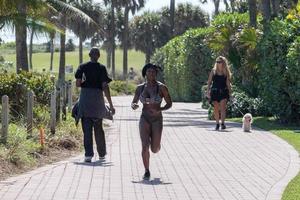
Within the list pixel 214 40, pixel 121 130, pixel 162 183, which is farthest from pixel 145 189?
pixel 214 40

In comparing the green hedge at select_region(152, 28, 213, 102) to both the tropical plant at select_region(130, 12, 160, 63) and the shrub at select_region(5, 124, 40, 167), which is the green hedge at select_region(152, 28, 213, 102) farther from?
the tropical plant at select_region(130, 12, 160, 63)

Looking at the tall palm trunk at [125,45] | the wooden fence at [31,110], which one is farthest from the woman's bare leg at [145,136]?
the tall palm trunk at [125,45]

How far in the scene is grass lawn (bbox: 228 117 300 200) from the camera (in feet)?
31.2

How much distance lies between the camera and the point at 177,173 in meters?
11.3

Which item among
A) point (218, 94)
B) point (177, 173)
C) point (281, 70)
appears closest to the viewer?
point (177, 173)

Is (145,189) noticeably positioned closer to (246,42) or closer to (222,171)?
(222,171)

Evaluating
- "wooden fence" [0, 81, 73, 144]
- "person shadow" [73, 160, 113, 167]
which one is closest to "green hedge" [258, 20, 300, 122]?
"wooden fence" [0, 81, 73, 144]

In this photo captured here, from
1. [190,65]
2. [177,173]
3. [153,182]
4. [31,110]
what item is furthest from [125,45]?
[153,182]

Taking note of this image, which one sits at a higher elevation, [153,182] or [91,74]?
[91,74]

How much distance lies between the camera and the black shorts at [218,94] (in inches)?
711

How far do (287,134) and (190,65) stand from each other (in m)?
22.8

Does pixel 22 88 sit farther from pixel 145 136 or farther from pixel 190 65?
pixel 190 65

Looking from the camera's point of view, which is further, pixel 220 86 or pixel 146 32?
pixel 146 32

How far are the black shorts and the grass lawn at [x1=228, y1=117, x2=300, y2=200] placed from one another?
144 cm
